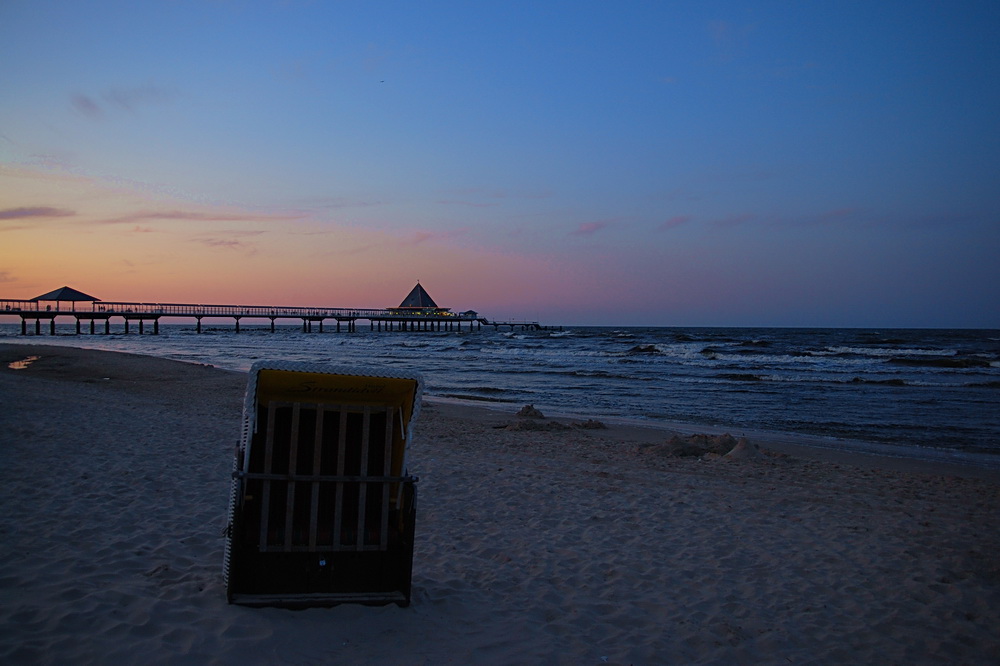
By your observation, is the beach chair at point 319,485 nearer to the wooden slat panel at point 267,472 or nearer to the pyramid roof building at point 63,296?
the wooden slat panel at point 267,472

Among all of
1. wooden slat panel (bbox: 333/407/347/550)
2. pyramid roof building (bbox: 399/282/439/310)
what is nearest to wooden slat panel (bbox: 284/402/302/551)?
wooden slat panel (bbox: 333/407/347/550)

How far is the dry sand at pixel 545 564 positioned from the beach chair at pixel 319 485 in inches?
6.9

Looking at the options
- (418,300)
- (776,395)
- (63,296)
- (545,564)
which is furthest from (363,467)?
(418,300)

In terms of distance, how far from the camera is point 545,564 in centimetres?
481

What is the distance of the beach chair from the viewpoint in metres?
3.36

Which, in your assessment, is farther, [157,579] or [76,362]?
[76,362]

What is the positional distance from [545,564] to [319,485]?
207cm

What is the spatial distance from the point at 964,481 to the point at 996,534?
2809 millimetres

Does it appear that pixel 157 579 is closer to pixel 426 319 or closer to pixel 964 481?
pixel 964 481

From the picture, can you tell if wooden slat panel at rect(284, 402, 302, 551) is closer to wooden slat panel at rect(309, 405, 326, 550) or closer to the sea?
wooden slat panel at rect(309, 405, 326, 550)

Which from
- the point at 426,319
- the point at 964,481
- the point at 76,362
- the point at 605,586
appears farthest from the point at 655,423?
the point at 426,319

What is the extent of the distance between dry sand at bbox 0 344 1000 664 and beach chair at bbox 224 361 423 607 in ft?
0.57

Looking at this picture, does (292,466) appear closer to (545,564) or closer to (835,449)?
(545,564)

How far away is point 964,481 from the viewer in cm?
841
